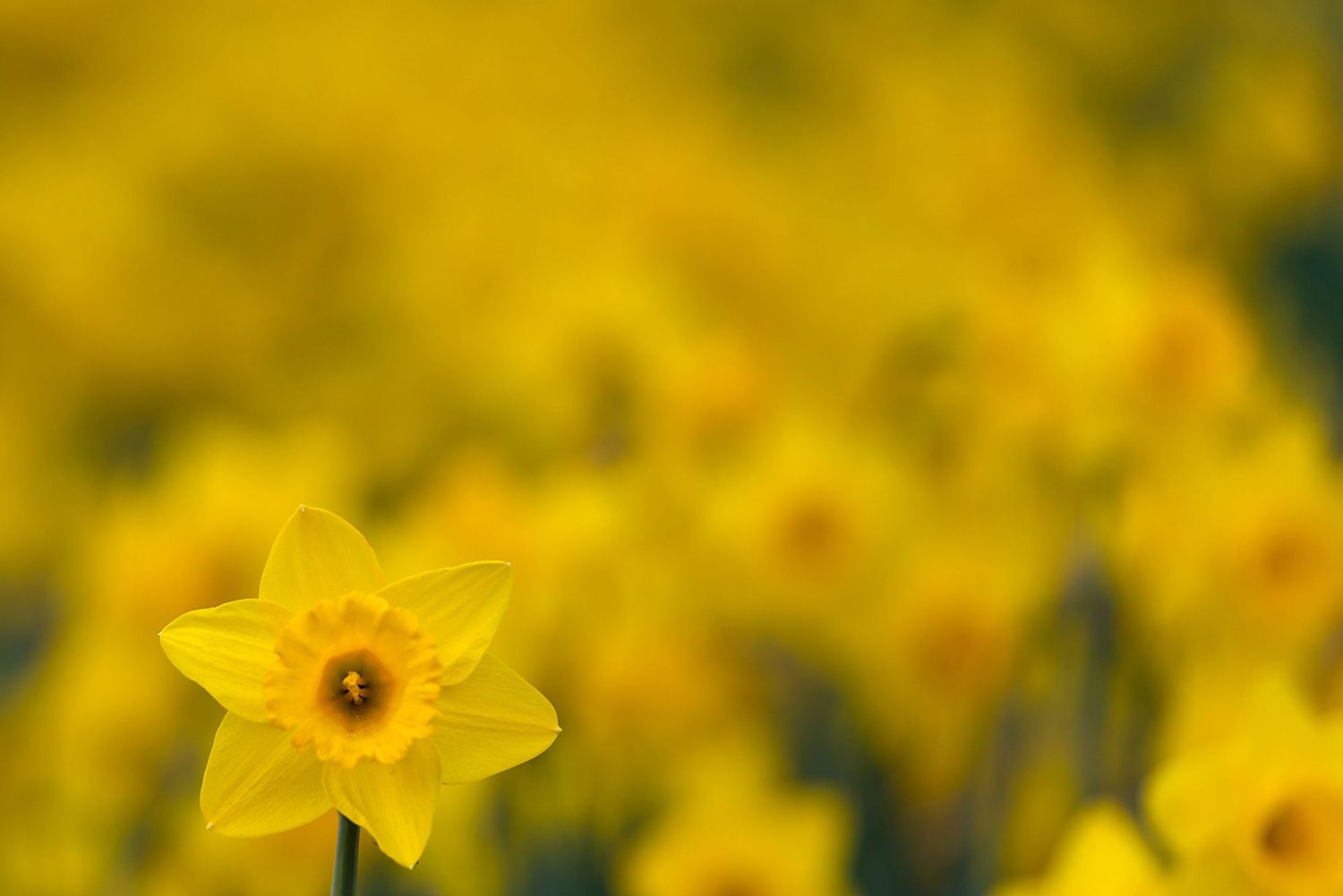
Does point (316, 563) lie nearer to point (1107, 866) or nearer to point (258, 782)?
point (258, 782)

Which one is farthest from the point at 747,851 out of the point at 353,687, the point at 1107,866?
the point at 353,687

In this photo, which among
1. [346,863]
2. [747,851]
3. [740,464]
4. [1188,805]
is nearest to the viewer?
[346,863]

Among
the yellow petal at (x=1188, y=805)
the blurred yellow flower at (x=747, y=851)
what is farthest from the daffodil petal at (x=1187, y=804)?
the blurred yellow flower at (x=747, y=851)

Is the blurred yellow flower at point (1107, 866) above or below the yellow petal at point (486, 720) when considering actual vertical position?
above

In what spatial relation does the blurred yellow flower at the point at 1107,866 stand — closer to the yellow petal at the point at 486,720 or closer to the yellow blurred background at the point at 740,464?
the yellow blurred background at the point at 740,464

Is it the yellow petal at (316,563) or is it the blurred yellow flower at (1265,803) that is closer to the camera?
the yellow petal at (316,563)

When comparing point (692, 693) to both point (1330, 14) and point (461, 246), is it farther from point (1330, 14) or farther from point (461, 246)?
point (1330, 14)

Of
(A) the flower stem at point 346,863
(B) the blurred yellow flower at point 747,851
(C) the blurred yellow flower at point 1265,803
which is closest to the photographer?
(A) the flower stem at point 346,863

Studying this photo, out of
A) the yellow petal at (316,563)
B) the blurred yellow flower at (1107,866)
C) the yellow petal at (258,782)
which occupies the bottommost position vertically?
the yellow petal at (258,782)

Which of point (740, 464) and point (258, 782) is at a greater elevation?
point (740, 464)
